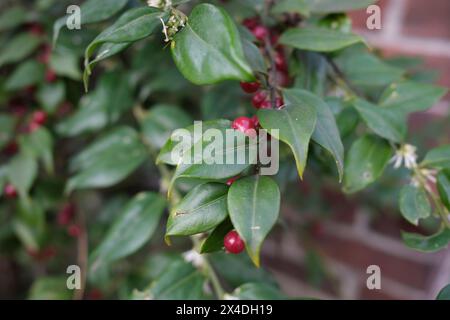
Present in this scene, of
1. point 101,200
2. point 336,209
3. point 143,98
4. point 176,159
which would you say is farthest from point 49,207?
point 336,209

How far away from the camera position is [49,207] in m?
0.77

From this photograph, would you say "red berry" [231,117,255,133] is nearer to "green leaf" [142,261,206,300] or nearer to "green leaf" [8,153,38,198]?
"green leaf" [142,261,206,300]

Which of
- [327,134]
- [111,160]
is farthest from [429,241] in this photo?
[111,160]

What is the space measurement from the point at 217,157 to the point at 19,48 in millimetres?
470

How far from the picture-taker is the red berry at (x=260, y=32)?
1.67 ft

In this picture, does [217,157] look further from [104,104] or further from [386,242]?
[386,242]

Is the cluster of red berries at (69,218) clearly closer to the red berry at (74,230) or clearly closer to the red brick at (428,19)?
the red berry at (74,230)

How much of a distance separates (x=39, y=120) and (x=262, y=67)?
0.44 metres

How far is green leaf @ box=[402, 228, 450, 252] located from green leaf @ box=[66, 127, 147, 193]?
33 centimetres

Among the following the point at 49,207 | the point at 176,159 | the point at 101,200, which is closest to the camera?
the point at 176,159

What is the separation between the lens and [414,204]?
17.9 inches

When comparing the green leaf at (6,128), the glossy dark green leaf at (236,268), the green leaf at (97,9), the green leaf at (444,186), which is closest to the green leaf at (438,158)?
the green leaf at (444,186)

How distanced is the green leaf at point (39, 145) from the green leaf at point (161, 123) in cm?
14
